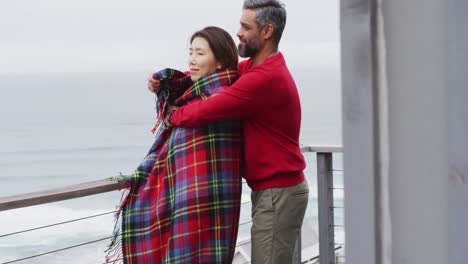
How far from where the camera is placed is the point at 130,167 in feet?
101

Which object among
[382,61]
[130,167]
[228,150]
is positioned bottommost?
[130,167]

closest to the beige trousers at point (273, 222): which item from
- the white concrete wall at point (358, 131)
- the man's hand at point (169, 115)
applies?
the man's hand at point (169, 115)

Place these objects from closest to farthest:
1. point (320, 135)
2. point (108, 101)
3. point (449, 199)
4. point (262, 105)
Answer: point (449, 199), point (262, 105), point (320, 135), point (108, 101)

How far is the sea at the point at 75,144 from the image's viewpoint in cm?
2248

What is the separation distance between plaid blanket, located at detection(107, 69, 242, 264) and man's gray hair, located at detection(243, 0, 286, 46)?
17cm

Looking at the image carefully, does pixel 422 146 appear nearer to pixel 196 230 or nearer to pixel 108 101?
pixel 196 230

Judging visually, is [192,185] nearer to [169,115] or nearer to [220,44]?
[169,115]

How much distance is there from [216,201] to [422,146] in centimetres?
163

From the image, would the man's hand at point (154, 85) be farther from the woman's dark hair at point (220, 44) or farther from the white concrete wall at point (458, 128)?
the white concrete wall at point (458, 128)

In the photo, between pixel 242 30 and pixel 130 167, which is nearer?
pixel 242 30

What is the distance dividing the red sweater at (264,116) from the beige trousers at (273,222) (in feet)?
0.10

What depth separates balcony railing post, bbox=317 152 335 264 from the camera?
3.09 metres

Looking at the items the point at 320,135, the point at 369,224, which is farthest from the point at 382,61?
the point at 320,135

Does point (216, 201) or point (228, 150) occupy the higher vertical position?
point (228, 150)
